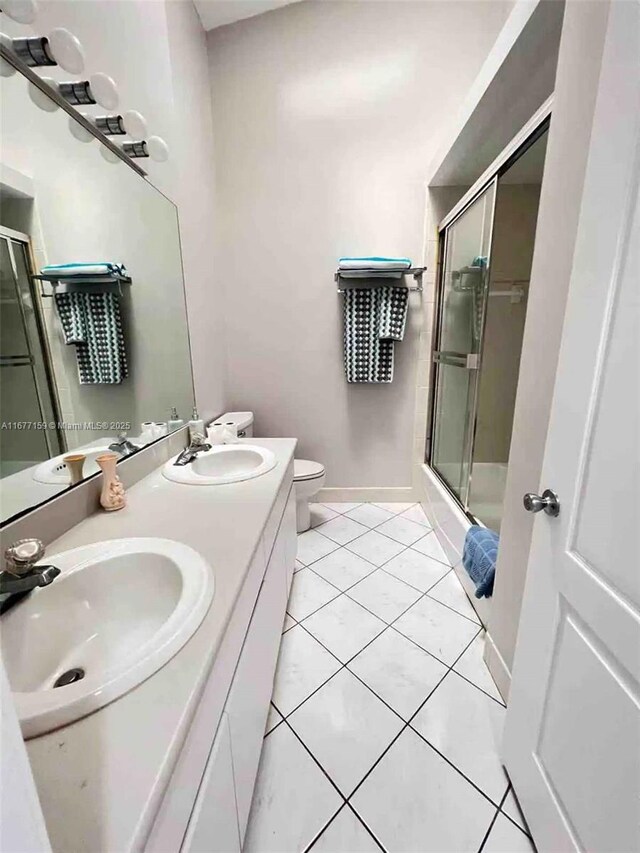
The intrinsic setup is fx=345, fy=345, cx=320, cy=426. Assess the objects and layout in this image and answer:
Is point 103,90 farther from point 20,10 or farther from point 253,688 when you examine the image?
point 253,688

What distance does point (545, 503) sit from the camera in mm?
822

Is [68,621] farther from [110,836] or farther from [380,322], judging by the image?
[380,322]

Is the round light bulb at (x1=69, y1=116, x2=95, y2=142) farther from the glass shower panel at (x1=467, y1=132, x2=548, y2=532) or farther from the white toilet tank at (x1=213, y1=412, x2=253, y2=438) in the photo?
the glass shower panel at (x1=467, y1=132, x2=548, y2=532)

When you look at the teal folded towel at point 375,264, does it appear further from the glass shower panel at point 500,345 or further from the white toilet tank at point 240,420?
the white toilet tank at point 240,420

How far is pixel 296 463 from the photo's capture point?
241 centimetres

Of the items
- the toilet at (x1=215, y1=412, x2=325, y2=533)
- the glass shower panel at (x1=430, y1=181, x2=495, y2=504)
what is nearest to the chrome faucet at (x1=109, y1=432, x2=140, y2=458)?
the toilet at (x1=215, y1=412, x2=325, y2=533)

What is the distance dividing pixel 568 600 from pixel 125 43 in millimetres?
2310

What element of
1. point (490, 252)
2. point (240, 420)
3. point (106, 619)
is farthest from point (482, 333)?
point (106, 619)

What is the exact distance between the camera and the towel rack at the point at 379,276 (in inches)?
85.6

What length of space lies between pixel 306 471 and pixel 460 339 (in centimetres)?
132

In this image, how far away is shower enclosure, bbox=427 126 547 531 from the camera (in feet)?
6.23

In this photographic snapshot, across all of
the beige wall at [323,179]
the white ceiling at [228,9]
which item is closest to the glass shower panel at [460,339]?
the beige wall at [323,179]

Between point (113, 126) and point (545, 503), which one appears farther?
point (113, 126)

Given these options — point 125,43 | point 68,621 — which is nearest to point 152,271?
point 125,43
